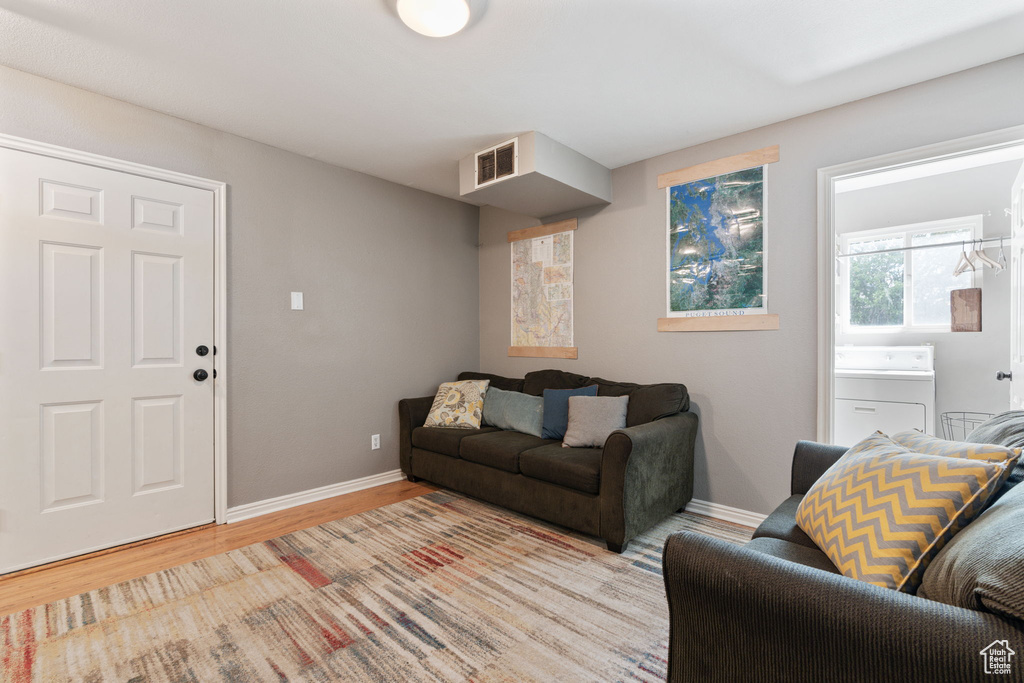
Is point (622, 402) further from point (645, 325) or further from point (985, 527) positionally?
point (985, 527)

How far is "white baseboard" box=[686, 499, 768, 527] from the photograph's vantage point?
2.90 meters

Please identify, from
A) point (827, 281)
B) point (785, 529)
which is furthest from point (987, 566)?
point (827, 281)

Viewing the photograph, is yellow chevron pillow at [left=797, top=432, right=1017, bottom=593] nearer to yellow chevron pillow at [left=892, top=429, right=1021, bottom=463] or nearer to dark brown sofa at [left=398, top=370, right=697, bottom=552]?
yellow chevron pillow at [left=892, top=429, right=1021, bottom=463]

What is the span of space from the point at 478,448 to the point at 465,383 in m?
0.84

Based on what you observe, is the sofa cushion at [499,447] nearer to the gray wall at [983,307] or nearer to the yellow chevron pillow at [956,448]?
the yellow chevron pillow at [956,448]

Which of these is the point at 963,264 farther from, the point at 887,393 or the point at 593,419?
the point at 593,419

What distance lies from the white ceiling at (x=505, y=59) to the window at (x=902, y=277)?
7.40ft

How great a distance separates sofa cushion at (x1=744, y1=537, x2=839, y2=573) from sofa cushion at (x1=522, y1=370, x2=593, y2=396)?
2.04 meters

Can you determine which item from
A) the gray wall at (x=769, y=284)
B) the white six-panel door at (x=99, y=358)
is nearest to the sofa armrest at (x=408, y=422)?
the gray wall at (x=769, y=284)

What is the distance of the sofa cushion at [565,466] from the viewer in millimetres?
2535

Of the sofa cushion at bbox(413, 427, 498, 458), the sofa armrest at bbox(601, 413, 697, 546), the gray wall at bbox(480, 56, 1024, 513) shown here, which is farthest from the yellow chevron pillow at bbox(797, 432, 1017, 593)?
→ the sofa cushion at bbox(413, 427, 498, 458)

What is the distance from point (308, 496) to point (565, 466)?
191 centimetres

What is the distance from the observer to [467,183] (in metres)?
3.27

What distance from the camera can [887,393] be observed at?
3.74 m
